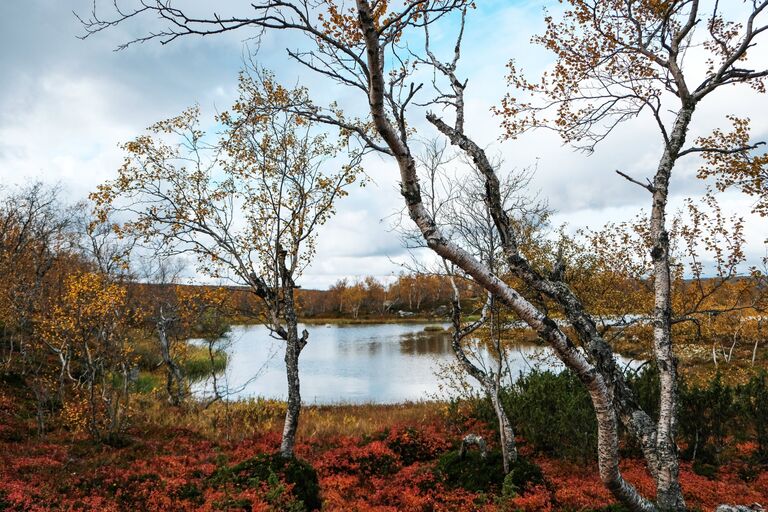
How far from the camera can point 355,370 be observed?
109 ft

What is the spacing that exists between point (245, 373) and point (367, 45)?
30.7m

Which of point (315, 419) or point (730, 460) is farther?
point (315, 419)

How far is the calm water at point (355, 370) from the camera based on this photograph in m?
24.4

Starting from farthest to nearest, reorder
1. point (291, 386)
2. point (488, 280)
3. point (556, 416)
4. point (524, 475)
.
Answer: point (556, 416) < point (291, 386) < point (524, 475) < point (488, 280)

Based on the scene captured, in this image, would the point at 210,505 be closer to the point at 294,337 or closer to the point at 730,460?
the point at 294,337

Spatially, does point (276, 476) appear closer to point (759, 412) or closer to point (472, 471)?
point (472, 471)

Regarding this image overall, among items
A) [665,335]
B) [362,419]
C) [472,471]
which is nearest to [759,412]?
[665,335]

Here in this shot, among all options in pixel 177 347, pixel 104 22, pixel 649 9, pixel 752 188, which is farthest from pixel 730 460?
pixel 177 347

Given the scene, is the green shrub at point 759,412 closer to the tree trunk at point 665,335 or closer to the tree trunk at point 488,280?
the tree trunk at point 665,335

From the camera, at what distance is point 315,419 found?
16.3 metres

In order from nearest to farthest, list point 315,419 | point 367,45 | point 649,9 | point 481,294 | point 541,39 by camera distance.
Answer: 1. point 367,45
2. point 649,9
3. point 541,39
4. point 481,294
5. point 315,419

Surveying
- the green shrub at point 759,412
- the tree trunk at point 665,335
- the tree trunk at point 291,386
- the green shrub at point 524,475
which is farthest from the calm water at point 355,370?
the tree trunk at point 665,335

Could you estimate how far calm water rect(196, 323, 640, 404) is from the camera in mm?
24438

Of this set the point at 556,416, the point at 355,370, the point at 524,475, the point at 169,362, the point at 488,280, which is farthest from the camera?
the point at 355,370
